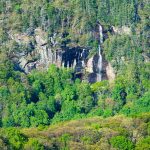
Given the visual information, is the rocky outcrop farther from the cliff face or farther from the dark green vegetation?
the dark green vegetation

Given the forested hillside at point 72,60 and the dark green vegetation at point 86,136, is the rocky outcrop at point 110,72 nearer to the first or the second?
the forested hillside at point 72,60

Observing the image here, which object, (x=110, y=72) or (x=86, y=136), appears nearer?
(x=86, y=136)

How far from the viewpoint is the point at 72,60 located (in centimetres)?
18200

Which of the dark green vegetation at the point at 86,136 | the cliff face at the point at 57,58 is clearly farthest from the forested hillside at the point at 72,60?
the dark green vegetation at the point at 86,136

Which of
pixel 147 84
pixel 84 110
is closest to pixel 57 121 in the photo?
pixel 84 110

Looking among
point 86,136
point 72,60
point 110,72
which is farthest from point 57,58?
point 86,136

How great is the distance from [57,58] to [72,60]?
2.39 meters

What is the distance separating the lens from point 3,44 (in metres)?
184

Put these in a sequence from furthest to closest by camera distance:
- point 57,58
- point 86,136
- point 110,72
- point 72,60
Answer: point 110,72
point 57,58
point 72,60
point 86,136

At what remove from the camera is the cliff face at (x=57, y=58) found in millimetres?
182000

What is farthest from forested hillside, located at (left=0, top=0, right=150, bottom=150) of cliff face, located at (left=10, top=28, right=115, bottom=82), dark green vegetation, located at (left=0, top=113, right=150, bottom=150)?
dark green vegetation, located at (left=0, top=113, right=150, bottom=150)

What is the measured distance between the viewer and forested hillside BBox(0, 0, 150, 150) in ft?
560

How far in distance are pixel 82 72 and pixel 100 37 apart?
24.4ft

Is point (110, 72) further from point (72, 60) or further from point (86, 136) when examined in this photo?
point (86, 136)
